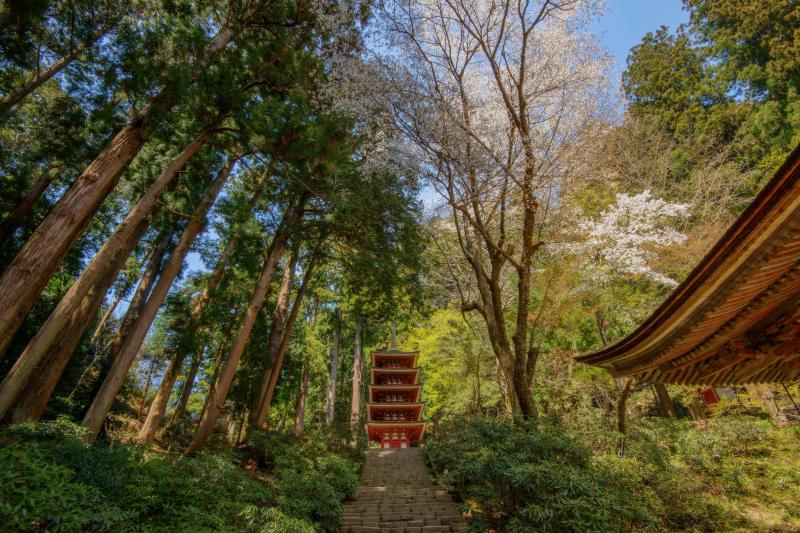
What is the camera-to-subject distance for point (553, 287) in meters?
10.5

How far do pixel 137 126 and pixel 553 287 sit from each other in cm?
1050

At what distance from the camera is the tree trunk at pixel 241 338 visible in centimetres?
719

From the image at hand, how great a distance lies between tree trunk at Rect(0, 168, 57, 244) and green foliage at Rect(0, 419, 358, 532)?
6022mm

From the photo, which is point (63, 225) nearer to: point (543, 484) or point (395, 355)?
point (543, 484)

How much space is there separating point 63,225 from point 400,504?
24.1 ft

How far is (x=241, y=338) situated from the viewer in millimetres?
7723

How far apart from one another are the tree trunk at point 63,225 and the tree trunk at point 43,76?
1.64 m

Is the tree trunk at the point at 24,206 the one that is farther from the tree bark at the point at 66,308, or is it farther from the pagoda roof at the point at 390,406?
the pagoda roof at the point at 390,406

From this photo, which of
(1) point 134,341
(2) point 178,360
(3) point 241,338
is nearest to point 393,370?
(2) point 178,360

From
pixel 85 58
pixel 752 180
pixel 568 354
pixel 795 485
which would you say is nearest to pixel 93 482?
pixel 85 58

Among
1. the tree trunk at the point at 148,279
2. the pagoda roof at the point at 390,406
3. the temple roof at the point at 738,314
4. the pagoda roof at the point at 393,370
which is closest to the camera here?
the temple roof at the point at 738,314

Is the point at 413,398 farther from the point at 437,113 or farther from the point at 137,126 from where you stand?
the point at 137,126

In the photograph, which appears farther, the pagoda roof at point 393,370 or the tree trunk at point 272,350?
the pagoda roof at point 393,370

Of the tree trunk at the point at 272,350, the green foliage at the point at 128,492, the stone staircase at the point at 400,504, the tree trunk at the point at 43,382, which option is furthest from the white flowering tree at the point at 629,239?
the tree trunk at the point at 43,382
